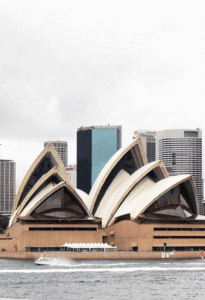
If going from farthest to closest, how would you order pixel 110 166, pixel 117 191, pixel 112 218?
pixel 117 191 → pixel 110 166 → pixel 112 218

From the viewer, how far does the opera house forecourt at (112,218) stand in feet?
335

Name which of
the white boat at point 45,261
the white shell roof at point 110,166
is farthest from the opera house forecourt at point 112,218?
the white boat at point 45,261

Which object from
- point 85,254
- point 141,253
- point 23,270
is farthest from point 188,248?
point 23,270

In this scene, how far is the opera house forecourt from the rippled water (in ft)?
42.1

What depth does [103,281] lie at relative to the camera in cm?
6662

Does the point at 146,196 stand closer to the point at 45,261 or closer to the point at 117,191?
the point at 117,191

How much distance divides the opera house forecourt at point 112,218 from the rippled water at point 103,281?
42.1 ft

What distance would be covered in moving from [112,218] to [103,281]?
137ft

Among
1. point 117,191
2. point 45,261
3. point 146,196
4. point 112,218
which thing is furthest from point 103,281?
point 117,191

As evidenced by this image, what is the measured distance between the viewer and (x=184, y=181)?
10488 centimetres

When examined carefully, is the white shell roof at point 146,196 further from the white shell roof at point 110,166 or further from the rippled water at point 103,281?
the rippled water at point 103,281

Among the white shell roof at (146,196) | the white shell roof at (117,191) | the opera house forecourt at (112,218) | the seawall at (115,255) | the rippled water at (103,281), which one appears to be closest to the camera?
the rippled water at (103,281)

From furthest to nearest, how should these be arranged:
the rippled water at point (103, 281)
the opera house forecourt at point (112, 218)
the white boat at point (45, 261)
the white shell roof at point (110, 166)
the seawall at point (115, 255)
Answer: the white shell roof at point (110, 166), the opera house forecourt at point (112, 218), the seawall at point (115, 255), the white boat at point (45, 261), the rippled water at point (103, 281)

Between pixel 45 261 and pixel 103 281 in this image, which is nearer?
pixel 103 281
